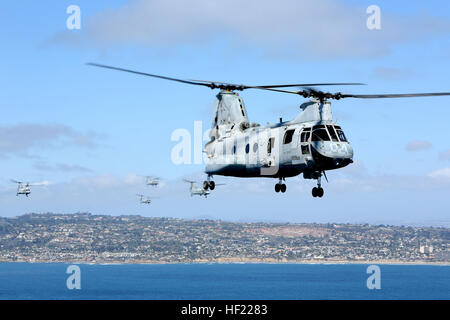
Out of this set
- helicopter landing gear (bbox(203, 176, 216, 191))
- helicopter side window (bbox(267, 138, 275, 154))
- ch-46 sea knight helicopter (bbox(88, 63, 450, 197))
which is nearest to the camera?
ch-46 sea knight helicopter (bbox(88, 63, 450, 197))

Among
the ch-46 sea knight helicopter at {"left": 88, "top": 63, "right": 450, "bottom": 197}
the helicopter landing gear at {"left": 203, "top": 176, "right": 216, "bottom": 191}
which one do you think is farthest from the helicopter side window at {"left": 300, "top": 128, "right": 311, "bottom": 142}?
the helicopter landing gear at {"left": 203, "top": 176, "right": 216, "bottom": 191}

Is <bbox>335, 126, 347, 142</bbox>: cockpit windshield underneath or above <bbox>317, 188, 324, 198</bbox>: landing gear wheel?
above

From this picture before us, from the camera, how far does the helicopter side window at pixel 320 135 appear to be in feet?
124

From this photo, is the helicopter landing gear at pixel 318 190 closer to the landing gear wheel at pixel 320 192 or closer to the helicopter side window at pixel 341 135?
the landing gear wheel at pixel 320 192

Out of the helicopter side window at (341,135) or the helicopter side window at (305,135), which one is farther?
the helicopter side window at (305,135)

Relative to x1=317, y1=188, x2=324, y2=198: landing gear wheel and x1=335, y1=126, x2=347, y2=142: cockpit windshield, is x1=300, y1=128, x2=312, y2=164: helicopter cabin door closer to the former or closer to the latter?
x1=335, y1=126, x2=347, y2=142: cockpit windshield

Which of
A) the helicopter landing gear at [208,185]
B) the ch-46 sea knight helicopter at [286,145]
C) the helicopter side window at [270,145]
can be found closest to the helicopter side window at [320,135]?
the ch-46 sea knight helicopter at [286,145]

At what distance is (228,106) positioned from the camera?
49750mm

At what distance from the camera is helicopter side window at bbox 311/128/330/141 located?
3778 centimetres

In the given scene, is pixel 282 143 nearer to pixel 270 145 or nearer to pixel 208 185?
pixel 270 145
